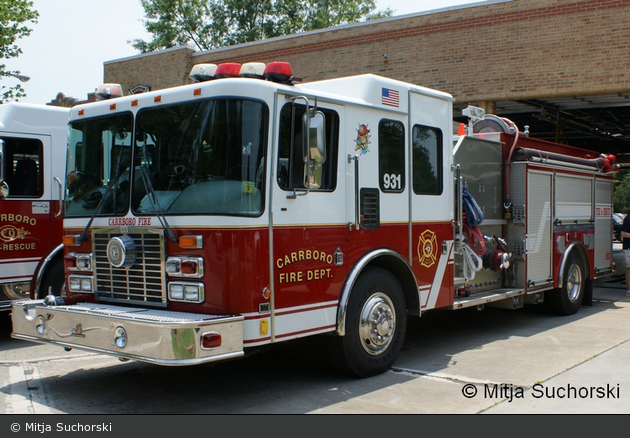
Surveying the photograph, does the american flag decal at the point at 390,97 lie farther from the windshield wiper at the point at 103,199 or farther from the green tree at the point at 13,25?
the green tree at the point at 13,25

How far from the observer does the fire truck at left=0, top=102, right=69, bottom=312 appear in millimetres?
7855

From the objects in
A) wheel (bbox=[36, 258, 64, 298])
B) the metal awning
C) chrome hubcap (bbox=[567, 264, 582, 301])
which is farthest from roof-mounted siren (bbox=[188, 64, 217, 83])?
the metal awning

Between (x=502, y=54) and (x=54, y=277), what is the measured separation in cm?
1008

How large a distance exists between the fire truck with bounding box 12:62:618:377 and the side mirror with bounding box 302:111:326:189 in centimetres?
2

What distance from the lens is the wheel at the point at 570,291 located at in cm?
944

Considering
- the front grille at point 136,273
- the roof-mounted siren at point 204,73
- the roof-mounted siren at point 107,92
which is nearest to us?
the front grille at point 136,273

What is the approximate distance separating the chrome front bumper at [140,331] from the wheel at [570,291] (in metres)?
6.06

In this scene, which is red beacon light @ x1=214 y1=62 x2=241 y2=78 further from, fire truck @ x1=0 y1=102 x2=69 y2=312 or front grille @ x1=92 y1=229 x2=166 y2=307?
fire truck @ x1=0 y1=102 x2=69 y2=312

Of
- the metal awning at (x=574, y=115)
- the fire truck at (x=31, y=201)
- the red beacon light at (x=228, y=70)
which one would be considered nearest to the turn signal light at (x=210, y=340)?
the red beacon light at (x=228, y=70)

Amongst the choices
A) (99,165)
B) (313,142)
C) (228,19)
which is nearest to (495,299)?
(313,142)

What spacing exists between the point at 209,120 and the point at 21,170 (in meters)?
4.00

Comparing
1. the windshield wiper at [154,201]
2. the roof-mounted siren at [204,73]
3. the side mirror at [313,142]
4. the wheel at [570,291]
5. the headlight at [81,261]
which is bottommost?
the wheel at [570,291]

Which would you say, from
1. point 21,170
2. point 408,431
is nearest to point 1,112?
point 21,170

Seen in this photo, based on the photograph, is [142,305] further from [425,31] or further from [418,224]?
[425,31]
